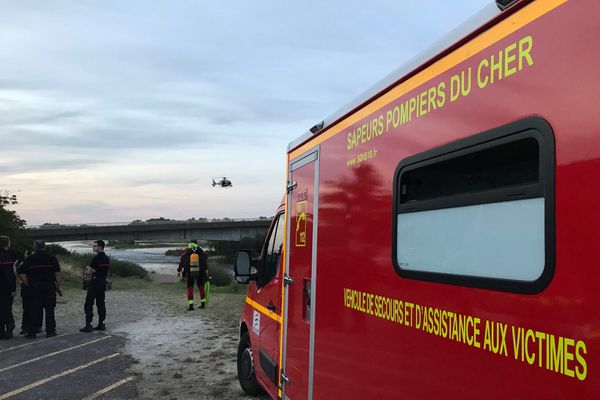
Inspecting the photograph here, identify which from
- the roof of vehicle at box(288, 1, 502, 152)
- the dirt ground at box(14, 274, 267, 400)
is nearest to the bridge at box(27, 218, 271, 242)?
the dirt ground at box(14, 274, 267, 400)

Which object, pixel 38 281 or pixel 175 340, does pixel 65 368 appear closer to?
pixel 175 340

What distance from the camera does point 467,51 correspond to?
1.99 m

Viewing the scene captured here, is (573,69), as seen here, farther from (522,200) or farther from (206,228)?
(206,228)

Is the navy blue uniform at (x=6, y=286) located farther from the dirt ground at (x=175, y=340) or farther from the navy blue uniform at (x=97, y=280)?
the navy blue uniform at (x=97, y=280)

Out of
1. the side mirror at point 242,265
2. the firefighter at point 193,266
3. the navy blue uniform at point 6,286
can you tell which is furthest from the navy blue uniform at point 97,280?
the side mirror at point 242,265

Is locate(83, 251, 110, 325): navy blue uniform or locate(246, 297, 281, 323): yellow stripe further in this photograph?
locate(83, 251, 110, 325): navy blue uniform

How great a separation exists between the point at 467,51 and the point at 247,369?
14.7 feet

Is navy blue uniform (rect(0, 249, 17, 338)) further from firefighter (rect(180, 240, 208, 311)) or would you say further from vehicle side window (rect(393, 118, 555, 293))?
vehicle side window (rect(393, 118, 555, 293))

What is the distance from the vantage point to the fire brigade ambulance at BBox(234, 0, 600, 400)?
147cm

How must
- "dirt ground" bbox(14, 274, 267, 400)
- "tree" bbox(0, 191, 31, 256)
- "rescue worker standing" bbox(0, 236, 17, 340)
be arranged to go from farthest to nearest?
1. "tree" bbox(0, 191, 31, 256)
2. "rescue worker standing" bbox(0, 236, 17, 340)
3. "dirt ground" bbox(14, 274, 267, 400)

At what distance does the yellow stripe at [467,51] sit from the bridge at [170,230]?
46535mm

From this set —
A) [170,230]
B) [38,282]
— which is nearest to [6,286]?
[38,282]

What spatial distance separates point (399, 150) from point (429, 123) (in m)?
0.26

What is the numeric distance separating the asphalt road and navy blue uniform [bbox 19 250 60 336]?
0.47 meters
